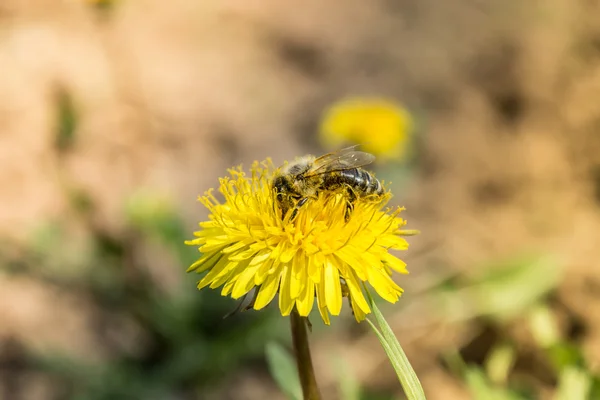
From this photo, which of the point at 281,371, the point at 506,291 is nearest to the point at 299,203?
the point at 281,371

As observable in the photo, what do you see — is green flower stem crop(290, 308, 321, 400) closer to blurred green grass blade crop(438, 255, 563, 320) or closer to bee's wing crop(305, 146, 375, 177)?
bee's wing crop(305, 146, 375, 177)

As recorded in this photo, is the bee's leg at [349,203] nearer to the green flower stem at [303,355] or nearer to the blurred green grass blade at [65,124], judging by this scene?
the green flower stem at [303,355]

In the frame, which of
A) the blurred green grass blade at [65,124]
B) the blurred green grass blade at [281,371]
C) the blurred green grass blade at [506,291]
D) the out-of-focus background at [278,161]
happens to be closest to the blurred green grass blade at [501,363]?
the out-of-focus background at [278,161]

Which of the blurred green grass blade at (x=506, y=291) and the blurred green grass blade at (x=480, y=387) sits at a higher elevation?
the blurred green grass blade at (x=506, y=291)

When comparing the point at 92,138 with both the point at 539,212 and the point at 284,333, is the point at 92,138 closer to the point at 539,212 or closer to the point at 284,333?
the point at 284,333

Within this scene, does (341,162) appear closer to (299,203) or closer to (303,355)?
(299,203)

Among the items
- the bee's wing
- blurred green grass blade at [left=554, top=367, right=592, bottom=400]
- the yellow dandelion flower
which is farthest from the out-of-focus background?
the bee's wing

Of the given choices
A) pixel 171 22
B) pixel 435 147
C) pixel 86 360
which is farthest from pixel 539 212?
pixel 171 22
